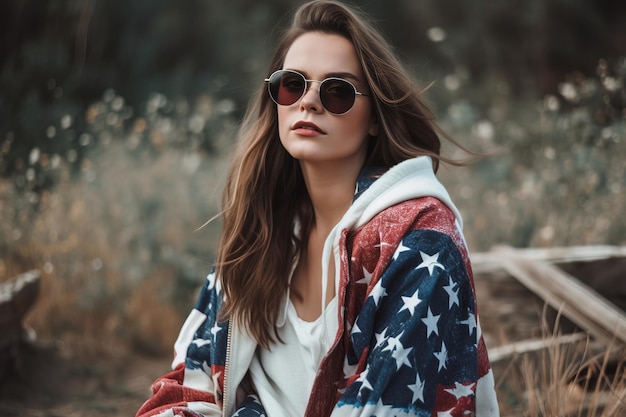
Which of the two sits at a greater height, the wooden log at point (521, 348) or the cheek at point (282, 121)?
the cheek at point (282, 121)

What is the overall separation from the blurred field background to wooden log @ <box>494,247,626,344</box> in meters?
1.02

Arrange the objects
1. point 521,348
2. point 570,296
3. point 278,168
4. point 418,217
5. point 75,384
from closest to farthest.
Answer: point 418,217
point 278,168
point 521,348
point 570,296
point 75,384

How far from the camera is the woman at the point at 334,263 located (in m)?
1.83

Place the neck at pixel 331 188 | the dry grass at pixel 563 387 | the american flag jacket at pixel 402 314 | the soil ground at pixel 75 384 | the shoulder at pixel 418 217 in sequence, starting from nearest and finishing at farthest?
the american flag jacket at pixel 402 314, the shoulder at pixel 418 217, the neck at pixel 331 188, the dry grass at pixel 563 387, the soil ground at pixel 75 384

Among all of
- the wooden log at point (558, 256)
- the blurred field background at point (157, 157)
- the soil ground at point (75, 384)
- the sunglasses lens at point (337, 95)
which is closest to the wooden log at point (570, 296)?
the wooden log at point (558, 256)

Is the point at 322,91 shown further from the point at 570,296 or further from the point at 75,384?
the point at 75,384

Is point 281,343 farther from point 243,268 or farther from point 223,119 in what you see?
point 223,119

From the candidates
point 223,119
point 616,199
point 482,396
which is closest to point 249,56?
point 223,119

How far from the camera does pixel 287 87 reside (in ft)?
7.19

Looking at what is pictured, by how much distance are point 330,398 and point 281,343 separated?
296mm

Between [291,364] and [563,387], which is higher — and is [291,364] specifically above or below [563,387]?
above

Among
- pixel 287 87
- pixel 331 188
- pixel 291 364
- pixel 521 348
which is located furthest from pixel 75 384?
pixel 287 87

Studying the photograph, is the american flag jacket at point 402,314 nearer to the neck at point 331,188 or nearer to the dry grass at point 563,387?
the neck at point 331,188

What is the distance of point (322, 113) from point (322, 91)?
0.06 m
